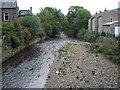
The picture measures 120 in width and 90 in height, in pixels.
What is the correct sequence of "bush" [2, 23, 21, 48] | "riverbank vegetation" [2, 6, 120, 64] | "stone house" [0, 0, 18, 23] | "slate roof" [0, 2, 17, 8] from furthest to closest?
"slate roof" [0, 2, 17, 8], "stone house" [0, 0, 18, 23], "bush" [2, 23, 21, 48], "riverbank vegetation" [2, 6, 120, 64]

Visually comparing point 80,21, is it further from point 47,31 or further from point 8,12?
point 8,12

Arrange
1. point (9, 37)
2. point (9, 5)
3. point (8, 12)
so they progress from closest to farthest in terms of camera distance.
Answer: point (9, 37) < point (8, 12) < point (9, 5)

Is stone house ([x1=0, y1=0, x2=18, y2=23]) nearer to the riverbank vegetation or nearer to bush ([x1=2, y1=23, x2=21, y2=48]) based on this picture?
the riverbank vegetation

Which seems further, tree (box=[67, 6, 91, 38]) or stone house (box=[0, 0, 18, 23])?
tree (box=[67, 6, 91, 38])

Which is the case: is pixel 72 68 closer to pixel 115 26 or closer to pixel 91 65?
pixel 91 65

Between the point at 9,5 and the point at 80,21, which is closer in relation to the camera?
the point at 9,5

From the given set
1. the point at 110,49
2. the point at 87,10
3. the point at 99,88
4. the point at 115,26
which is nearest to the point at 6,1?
the point at 115,26

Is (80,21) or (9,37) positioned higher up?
(80,21)

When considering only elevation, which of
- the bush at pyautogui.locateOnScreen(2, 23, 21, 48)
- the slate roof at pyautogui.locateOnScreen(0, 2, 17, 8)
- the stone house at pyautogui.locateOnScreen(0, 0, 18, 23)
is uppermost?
the slate roof at pyautogui.locateOnScreen(0, 2, 17, 8)

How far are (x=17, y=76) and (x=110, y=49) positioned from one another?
1141 cm

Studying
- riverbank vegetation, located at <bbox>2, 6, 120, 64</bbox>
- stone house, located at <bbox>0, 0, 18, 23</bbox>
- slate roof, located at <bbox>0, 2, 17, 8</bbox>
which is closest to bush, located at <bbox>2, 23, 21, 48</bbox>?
riverbank vegetation, located at <bbox>2, 6, 120, 64</bbox>

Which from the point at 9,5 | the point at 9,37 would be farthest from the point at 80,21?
the point at 9,37

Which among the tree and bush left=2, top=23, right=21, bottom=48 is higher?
the tree

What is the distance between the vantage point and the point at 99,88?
1535cm
